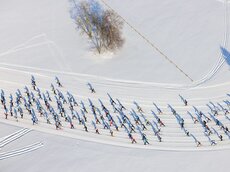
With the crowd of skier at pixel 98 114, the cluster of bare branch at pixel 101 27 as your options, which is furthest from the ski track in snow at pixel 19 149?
the cluster of bare branch at pixel 101 27

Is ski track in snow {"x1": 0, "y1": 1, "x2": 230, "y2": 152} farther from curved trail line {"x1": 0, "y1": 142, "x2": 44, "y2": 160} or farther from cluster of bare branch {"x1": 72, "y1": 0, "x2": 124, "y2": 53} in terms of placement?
cluster of bare branch {"x1": 72, "y1": 0, "x2": 124, "y2": 53}

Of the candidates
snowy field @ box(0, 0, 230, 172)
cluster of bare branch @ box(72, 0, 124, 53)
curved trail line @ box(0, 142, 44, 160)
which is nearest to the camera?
snowy field @ box(0, 0, 230, 172)

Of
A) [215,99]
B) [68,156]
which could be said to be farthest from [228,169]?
[68,156]

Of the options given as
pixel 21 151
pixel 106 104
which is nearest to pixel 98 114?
pixel 106 104

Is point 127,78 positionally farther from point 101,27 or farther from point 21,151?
point 21,151

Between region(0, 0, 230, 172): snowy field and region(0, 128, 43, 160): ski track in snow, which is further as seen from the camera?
region(0, 128, 43, 160): ski track in snow

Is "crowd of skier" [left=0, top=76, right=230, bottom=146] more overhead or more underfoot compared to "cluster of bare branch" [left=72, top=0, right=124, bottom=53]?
more underfoot

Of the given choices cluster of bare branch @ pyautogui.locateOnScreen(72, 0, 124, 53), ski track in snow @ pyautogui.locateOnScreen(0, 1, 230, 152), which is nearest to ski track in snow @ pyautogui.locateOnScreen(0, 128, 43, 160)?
ski track in snow @ pyautogui.locateOnScreen(0, 1, 230, 152)
